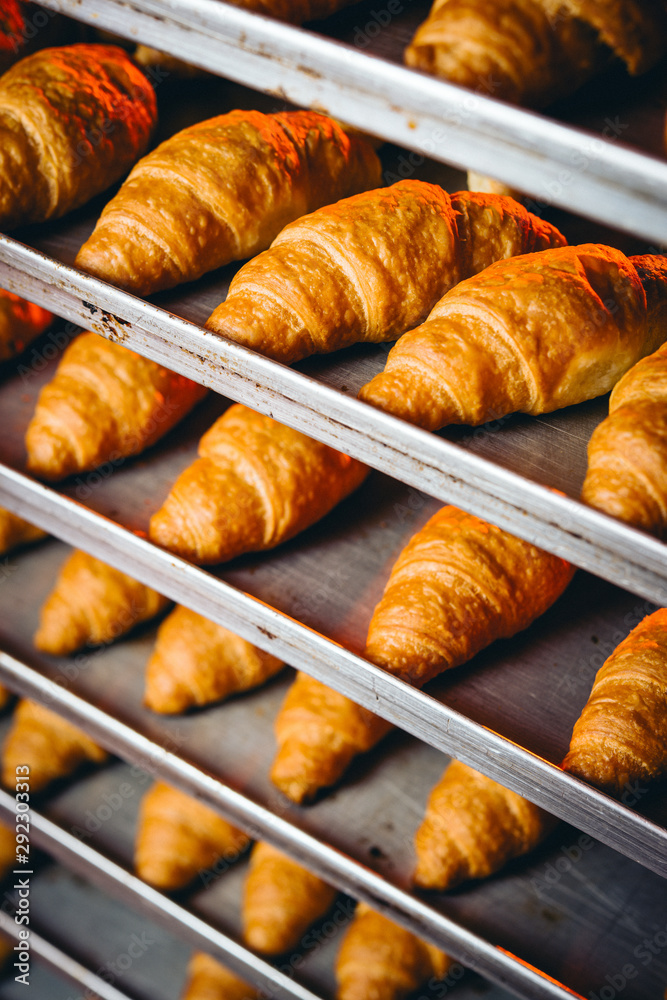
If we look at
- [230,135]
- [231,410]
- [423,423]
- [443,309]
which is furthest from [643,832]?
[230,135]

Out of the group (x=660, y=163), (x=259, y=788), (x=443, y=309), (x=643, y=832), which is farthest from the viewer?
(x=259, y=788)

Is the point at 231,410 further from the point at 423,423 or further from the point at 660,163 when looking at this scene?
the point at 660,163

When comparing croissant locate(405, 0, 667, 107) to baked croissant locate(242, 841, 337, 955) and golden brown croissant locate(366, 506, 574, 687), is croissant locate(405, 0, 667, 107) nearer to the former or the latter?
golden brown croissant locate(366, 506, 574, 687)

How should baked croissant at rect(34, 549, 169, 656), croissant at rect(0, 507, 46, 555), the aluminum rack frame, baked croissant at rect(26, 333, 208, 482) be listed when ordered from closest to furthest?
the aluminum rack frame
baked croissant at rect(26, 333, 208, 482)
baked croissant at rect(34, 549, 169, 656)
croissant at rect(0, 507, 46, 555)

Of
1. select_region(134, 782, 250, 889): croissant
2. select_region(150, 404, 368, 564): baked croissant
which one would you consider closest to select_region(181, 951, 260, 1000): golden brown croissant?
select_region(134, 782, 250, 889): croissant

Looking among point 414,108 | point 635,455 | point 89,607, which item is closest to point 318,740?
point 89,607

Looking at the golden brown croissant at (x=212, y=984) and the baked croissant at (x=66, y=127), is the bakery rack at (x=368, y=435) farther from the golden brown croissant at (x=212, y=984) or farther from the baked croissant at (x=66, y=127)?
the golden brown croissant at (x=212, y=984)

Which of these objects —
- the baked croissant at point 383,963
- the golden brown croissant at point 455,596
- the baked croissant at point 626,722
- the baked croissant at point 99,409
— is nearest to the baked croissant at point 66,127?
the baked croissant at point 99,409
